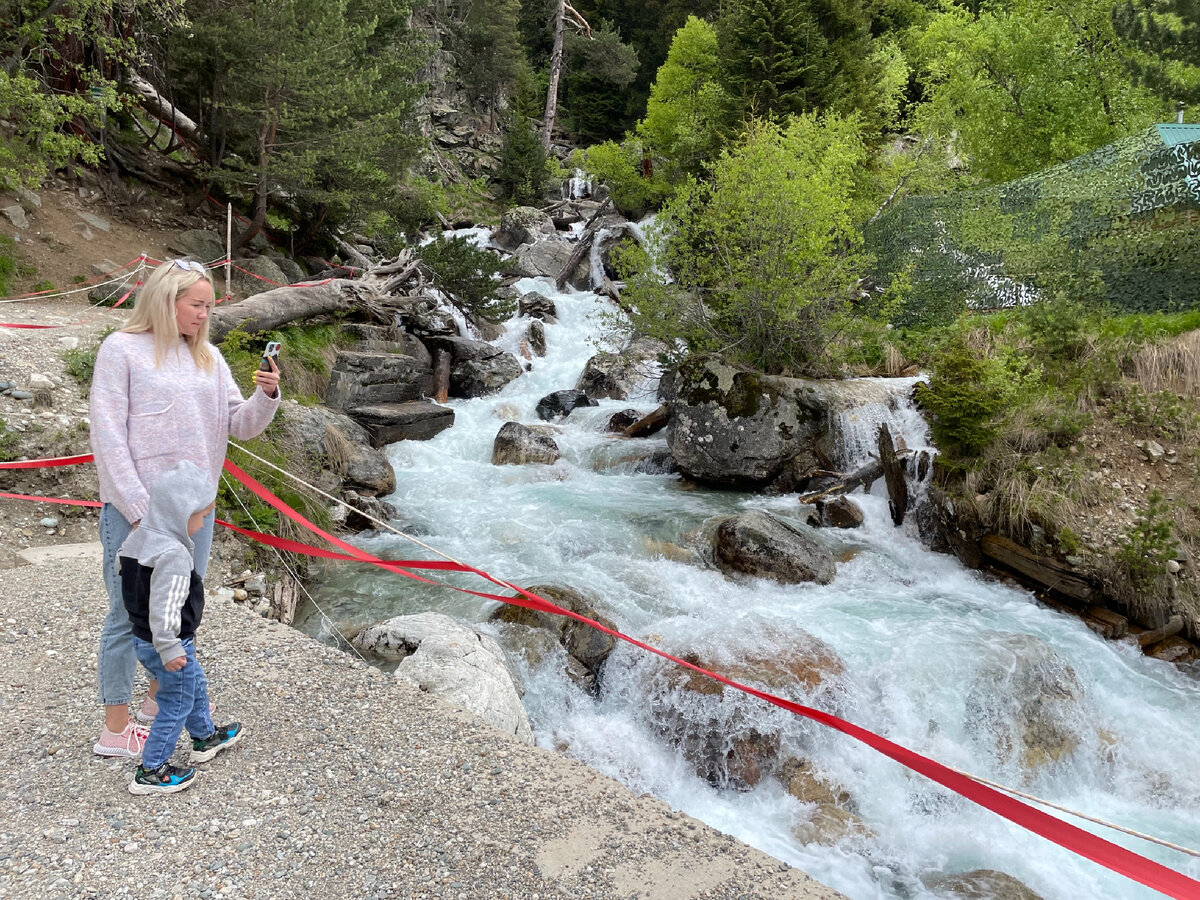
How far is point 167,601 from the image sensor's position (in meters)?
2.48

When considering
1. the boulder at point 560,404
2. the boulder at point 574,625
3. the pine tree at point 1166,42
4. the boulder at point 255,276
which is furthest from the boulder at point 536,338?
the pine tree at point 1166,42

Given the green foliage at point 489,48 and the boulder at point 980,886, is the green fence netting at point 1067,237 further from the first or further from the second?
the green foliage at point 489,48

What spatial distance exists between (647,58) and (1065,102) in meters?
26.8

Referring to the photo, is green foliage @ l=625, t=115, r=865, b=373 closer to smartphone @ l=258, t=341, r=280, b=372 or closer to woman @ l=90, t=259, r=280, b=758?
smartphone @ l=258, t=341, r=280, b=372

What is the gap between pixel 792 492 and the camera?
10.2 m

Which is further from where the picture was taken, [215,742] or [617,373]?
[617,373]

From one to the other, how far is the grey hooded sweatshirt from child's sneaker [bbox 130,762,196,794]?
632 millimetres

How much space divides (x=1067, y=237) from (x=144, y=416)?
1384 centimetres

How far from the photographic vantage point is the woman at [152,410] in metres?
2.46

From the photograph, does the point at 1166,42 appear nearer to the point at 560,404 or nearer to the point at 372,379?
the point at 560,404

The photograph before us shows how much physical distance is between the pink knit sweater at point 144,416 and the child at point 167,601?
3.0 inches

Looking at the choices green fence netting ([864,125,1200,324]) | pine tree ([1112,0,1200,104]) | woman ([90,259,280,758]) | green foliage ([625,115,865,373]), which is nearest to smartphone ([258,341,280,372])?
woman ([90,259,280,758])

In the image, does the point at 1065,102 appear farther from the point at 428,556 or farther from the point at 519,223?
the point at 519,223

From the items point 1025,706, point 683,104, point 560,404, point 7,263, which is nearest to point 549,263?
point 683,104
